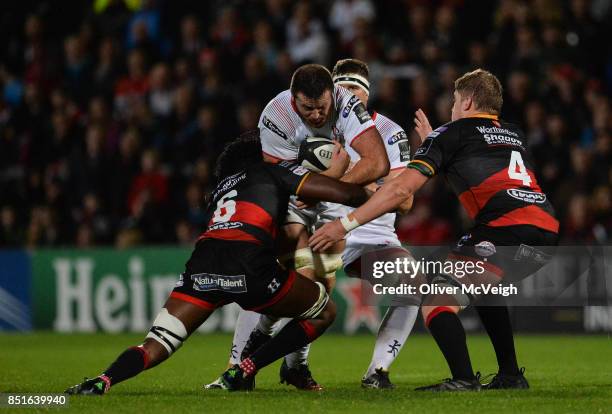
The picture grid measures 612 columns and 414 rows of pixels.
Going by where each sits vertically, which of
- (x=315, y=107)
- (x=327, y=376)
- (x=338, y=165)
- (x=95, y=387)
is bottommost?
(x=327, y=376)

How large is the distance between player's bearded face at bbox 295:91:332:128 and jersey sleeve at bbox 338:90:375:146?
8.6 inches

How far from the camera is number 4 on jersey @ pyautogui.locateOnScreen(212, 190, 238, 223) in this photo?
744cm

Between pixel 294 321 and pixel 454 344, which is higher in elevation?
pixel 294 321

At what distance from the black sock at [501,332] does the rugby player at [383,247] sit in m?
0.78

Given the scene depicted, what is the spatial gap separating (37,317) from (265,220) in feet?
30.3

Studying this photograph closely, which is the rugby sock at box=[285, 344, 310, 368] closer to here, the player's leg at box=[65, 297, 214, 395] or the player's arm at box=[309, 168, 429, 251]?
the player's leg at box=[65, 297, 214, 395]

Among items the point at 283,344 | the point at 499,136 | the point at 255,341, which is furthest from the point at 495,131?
the point at 255,341

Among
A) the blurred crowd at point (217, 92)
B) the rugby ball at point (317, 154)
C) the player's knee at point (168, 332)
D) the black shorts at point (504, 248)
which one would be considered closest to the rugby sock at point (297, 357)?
the player's knee at point (168, 332)

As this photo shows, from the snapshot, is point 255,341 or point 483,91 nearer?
point 483,91

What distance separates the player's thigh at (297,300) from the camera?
7348 mm

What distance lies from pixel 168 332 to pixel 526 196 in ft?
8.26

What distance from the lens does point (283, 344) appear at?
24.5 ft

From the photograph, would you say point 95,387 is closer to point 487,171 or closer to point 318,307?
point 318,307

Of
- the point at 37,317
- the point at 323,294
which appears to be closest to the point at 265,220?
the point at 323,294
